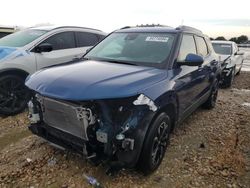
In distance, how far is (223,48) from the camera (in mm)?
11078

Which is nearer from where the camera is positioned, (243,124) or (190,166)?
(190,166)

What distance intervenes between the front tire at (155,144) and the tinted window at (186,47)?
109 cm

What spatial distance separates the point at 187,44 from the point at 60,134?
2.55 meters

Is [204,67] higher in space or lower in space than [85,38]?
lower

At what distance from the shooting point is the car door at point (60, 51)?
5852 mm

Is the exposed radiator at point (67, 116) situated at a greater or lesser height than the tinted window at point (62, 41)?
lesser

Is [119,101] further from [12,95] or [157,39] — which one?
[12,95]

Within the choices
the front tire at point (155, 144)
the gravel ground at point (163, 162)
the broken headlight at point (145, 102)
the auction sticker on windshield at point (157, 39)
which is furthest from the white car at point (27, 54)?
the broken headlight at point (145, 102)

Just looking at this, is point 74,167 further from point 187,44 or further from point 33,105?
point 187,44

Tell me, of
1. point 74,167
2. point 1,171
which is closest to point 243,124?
point 74,167

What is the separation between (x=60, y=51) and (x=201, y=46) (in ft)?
10.3

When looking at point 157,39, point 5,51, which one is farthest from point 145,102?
point 5,51

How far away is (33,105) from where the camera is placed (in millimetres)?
3471

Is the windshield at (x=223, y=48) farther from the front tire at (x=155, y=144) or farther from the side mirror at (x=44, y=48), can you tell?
the front tire at (x=155, y=144)
